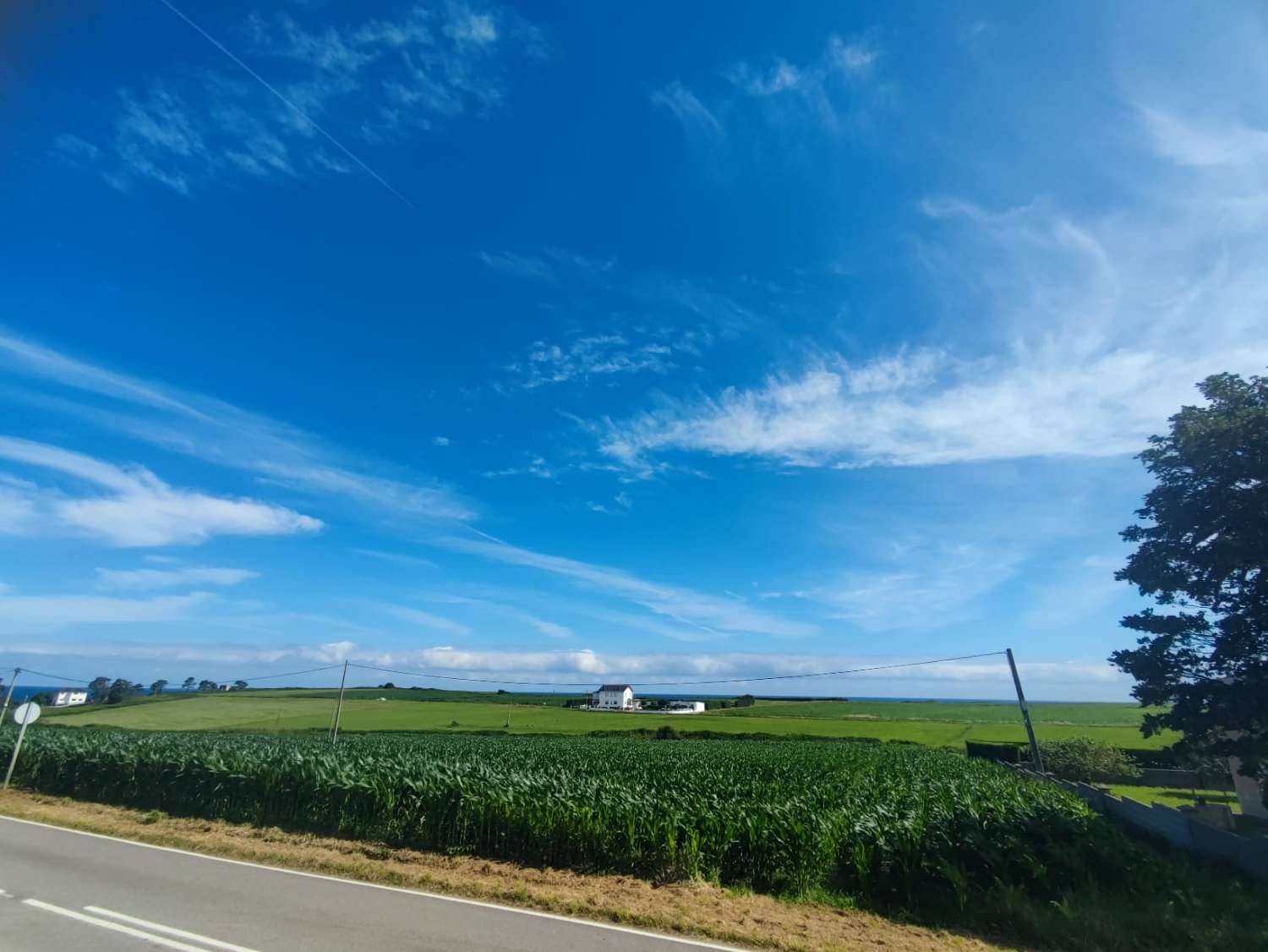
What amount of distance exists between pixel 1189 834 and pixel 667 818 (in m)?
12.1

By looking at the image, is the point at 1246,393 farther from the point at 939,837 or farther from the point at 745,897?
the point at 745,897

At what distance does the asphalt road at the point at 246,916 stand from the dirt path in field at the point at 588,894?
56 cm

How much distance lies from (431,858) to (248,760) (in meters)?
8.99

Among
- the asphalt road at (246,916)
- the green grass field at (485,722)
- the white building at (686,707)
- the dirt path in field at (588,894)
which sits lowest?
the dirt path in field at (588,894)

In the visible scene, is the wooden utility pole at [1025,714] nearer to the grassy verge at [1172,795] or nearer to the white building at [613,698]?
the grassy verge at [1172,795]

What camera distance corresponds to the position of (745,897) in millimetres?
10172

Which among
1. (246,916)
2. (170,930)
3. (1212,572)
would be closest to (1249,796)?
(1212,572)

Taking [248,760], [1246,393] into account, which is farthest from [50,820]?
[1246,393]

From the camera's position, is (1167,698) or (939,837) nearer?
(939,837)

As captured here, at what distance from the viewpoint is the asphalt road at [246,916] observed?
23.8 feet

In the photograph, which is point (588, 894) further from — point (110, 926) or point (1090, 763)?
point (1090, 763)

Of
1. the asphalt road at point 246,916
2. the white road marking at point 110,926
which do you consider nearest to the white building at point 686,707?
the asphalt road at point 246,916

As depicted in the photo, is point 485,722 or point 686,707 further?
point 686,707

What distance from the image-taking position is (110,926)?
303 inches
